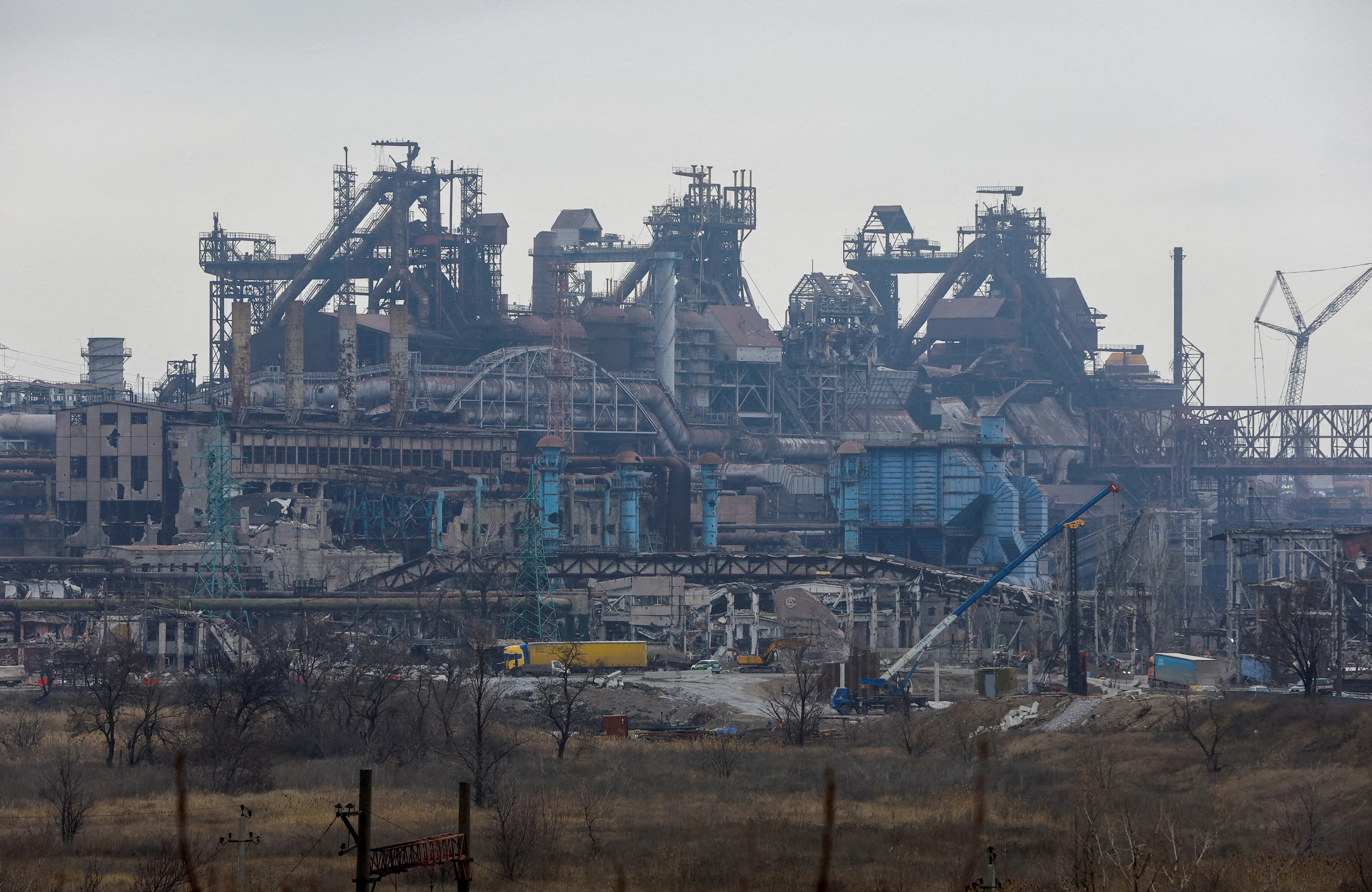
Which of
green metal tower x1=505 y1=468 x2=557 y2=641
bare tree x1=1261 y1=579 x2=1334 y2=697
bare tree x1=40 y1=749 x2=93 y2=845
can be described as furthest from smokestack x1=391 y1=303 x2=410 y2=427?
bare tree x1=40 y1=749 x2=93 y2=845

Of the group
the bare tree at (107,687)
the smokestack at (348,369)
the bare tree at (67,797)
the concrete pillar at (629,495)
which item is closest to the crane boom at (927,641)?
the bare tree at (107,687)

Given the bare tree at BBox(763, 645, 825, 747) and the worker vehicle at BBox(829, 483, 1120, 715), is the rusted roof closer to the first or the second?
the bare tree at BBox(763, 645, 825, 747)

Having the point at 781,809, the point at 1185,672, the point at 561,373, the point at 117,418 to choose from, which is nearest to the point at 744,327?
the point at 561,373

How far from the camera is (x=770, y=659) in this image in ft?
232

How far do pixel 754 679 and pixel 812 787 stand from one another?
26.3m

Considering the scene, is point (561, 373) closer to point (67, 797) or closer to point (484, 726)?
point (484, 726)

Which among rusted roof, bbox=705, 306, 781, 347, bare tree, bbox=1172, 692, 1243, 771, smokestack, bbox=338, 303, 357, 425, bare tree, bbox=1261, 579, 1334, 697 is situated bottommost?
bare tree, bbox=1172, 692, 1243, 771

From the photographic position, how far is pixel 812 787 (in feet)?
130

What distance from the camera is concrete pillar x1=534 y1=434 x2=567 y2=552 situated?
88875 millimetres

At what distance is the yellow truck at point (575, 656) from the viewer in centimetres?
6562

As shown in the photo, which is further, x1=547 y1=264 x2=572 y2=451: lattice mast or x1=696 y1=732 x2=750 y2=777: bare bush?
x1=547 y1=264 x2=572 y2=451: lattice mast

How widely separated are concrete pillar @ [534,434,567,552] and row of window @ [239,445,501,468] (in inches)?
371

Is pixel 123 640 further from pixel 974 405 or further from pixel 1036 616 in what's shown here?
pixel 974 405

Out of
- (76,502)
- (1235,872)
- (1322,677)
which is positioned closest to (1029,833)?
(1235,872)
